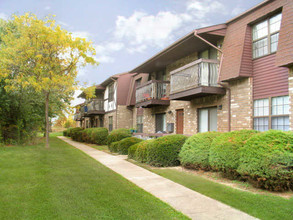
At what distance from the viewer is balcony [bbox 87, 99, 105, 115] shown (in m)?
28.7

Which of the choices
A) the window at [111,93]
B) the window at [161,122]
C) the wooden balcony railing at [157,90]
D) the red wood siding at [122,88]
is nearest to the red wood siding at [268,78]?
the wooden balcony railing at [157,90]

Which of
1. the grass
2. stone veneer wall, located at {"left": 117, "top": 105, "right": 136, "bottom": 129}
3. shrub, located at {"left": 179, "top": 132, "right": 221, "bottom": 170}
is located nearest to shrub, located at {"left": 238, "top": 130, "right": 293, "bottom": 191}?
shrub, located at {"left": 179, "top": 132, "right": 221, "bottom": 170}

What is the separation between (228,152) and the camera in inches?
268

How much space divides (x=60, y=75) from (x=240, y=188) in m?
13.1

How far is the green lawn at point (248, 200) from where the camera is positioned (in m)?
4.43

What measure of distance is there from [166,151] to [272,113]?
3.94 meters

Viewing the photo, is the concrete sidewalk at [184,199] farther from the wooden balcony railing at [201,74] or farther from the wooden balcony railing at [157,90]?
the wooden balcony railing at [157,90]

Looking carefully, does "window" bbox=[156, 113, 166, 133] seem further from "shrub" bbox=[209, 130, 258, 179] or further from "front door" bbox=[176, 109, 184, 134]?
"shrub" bbox=[209, 130, 258, 179]

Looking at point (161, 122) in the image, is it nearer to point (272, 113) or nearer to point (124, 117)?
point (124, 117)

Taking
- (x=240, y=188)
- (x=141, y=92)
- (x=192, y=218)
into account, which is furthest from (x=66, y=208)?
(x=141, y=92)

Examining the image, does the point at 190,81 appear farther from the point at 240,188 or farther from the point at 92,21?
the point at 92,21

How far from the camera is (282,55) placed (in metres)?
8.39

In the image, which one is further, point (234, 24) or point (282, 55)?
point (234, 24)

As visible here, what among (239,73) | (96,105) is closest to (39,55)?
(239,73)
